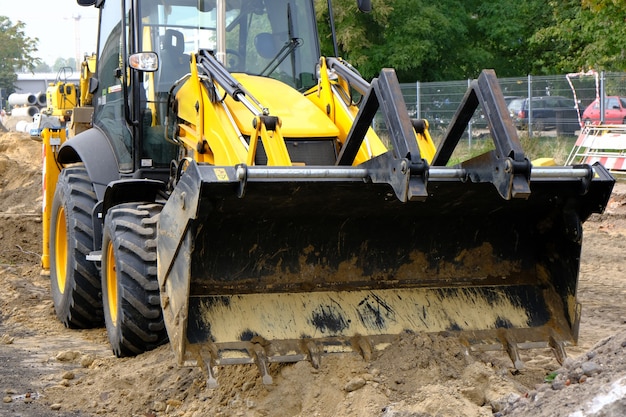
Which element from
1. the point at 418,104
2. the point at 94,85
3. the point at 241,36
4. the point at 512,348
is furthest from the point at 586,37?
the point at 512,348

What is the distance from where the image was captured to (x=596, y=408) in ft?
12.7

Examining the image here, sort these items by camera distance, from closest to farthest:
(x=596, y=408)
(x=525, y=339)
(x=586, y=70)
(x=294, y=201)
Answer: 1. (x=596, y=408)
2. (x=294, y=201)
3. (x=525, y=339)
4. (x=586, y=70)

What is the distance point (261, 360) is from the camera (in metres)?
5.23

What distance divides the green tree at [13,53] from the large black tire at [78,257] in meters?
60.2

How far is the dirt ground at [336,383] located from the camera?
452cm

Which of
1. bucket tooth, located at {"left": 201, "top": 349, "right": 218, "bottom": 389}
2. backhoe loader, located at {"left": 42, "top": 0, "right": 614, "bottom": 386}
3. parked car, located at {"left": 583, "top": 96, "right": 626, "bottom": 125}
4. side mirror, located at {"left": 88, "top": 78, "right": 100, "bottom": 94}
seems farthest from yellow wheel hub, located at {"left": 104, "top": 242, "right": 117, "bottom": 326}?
parked car, located at {"left": 583, "top": 96, "right": 626, "bottom": 125}

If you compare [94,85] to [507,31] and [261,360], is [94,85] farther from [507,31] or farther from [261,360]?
[507,31]

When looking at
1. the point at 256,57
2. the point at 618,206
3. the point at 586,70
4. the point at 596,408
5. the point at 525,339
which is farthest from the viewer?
the point at 586,70

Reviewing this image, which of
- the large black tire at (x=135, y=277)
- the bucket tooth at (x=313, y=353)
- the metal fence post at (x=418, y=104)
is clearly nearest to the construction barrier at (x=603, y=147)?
the metal fence post at (x=418, y=104)

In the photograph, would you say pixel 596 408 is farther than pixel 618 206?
No

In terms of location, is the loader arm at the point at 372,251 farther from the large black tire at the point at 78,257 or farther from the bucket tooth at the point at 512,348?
the large black tire at the point at 78,257

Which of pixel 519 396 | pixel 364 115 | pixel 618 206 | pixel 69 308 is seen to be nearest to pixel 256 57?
pixel 364 115

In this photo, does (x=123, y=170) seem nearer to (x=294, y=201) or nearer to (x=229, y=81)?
(x=229, y=81)

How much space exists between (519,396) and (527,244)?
1.44 m
